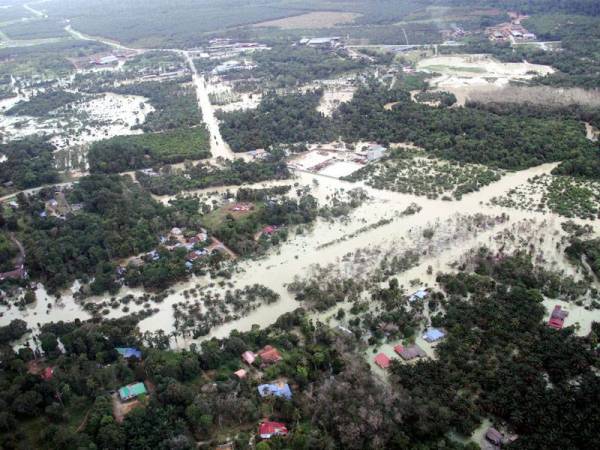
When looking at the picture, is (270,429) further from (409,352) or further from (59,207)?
(59,207)

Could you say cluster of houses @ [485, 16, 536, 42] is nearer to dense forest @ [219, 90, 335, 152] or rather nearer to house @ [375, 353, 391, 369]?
dense forest @ [219, 90, 335, 152]

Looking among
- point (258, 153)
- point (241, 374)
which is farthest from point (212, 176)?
point (241, 374)

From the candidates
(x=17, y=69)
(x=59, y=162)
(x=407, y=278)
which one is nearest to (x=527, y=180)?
(x=407, y=278)

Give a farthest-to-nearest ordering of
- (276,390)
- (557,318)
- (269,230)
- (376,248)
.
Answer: (269,230), (376,248), (557,318), (276,390)

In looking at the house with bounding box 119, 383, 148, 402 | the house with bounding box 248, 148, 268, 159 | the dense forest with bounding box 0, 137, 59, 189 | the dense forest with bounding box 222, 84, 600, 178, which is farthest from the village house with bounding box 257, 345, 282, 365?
the dense forest with bounding box 0, 137, 59, 189

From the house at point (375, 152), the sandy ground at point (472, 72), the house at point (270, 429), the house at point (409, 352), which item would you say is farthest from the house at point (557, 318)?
the sandy ground at point (472, 72)

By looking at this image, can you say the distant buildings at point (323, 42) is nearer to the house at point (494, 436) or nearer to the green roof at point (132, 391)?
the green roof at point (132, 391)
